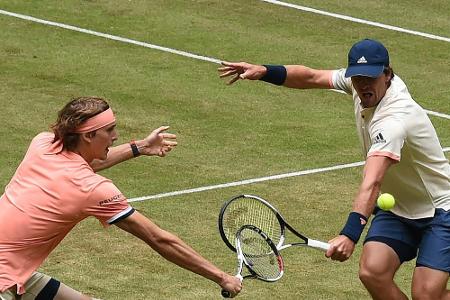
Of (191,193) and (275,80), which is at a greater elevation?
(275,80)

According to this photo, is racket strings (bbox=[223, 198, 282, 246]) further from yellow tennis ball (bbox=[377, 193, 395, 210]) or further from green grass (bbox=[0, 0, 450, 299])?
green grass (bbox=[0, 0, 450, 299])

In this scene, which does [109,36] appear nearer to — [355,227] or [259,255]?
[259,255]

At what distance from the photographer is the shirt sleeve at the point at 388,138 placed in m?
10.5

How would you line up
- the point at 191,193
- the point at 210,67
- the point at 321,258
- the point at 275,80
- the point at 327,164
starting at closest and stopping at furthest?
the point at 275,80
the point at 321,258
the point at 191,193
the point at 327,164
the point at 210,67

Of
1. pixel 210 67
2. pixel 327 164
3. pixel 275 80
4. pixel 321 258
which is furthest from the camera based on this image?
pixel 210 67

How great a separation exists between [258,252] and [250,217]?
34cm

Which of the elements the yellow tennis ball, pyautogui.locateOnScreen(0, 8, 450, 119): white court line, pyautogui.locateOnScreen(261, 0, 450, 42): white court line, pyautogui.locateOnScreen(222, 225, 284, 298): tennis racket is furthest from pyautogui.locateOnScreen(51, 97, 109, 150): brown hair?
pyautogui.locateOnScreen(261, 0, 450, 42): white court line

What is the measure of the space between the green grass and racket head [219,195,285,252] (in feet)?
5.15

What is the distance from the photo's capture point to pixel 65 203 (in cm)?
941

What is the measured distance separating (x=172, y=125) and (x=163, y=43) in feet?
11.8

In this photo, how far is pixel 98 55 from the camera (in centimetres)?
2017

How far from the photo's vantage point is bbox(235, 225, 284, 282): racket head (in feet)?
34.9

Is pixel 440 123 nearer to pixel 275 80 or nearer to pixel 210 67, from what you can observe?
pixel 210 67

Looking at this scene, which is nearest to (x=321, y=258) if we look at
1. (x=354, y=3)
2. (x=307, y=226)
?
(x=307, y=226)
